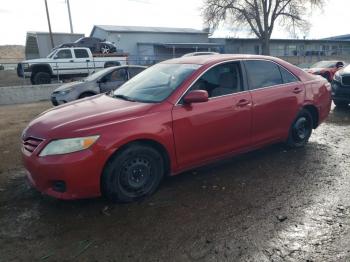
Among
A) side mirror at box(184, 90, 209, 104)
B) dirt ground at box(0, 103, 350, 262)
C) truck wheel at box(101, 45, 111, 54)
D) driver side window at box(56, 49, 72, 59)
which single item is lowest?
dirt ground at box(0, 103, 350, 262)

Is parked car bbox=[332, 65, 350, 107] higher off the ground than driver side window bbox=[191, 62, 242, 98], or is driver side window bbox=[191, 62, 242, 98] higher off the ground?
driver side window bbox=[191, 62, 242, 98]

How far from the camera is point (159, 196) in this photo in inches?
151

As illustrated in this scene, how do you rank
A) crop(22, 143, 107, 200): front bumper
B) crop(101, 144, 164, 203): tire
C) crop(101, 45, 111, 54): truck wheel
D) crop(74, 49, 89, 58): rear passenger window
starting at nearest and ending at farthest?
1. crop(22, 143, 107, 200): front bumper
2. crop(101, 144, 164, 203): tire
3. crop(74, 49, 89, 58): rear passenger window
4. crop(101, 45, 111, 54): truck wheel

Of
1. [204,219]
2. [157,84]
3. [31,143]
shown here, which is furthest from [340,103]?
[31,143]

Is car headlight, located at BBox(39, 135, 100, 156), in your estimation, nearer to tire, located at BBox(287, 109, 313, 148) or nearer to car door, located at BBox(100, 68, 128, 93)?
tire, located at BBox(287, 109, 313, 148)

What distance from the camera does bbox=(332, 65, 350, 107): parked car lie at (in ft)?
28.9

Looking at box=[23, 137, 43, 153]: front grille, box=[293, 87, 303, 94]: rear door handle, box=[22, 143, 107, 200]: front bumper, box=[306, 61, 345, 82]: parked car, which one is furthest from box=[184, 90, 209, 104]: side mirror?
box=[306, 61, 345, 82]: parked car

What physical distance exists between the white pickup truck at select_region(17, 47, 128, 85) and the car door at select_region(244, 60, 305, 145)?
46.5 feet

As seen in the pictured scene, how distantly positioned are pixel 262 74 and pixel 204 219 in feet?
8.14

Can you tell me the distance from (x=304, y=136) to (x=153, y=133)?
10.1 ft

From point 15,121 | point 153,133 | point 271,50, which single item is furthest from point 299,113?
point 271,50

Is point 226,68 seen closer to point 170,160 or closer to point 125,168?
point 170,160

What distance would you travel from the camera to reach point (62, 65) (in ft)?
55.9

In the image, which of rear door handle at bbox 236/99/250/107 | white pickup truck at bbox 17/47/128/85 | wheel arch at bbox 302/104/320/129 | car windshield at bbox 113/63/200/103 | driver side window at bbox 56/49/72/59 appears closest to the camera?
car windshield at bbox 113/63/200/103
